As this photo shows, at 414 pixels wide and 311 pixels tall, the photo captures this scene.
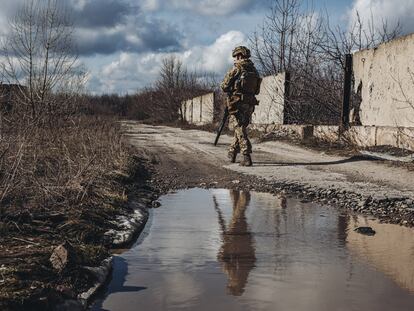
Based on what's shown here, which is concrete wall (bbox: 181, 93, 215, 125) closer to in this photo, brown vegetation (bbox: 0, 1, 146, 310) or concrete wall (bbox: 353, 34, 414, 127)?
concrete wall (bbox: 353, 34, 414, 127)

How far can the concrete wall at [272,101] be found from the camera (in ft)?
47.5

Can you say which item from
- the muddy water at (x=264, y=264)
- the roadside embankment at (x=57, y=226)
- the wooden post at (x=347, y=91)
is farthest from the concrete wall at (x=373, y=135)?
the roadside embankment at (x=57, y=226)

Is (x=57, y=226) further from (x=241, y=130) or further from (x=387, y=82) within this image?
(x=387, y=82)

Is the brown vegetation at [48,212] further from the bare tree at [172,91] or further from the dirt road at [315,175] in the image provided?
the bare tree at [172,91]

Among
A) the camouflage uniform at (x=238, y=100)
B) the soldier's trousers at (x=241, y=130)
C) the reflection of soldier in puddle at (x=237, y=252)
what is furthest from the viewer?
the camouflage uniform at (x=238, y=100)

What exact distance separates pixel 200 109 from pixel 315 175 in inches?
925

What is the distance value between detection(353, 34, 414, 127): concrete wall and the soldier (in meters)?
2.45

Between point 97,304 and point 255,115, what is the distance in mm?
15064

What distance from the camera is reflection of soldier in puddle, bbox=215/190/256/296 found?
9.72 ft

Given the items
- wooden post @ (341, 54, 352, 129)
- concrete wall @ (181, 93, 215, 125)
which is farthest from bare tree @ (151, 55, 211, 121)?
wooden post @ (341, 54, 352, 129)

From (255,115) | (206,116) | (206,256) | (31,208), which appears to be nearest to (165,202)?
(31,208)

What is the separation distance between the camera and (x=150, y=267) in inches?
126

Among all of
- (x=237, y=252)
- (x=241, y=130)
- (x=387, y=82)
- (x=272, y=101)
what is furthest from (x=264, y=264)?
(x=272, y=101)

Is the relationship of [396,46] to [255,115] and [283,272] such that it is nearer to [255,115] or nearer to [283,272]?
[283,272]
